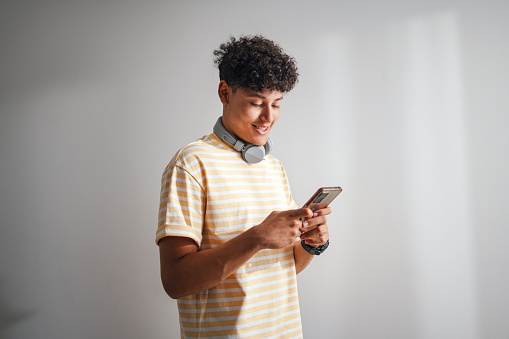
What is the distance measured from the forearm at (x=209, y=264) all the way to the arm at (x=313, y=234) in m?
0.20

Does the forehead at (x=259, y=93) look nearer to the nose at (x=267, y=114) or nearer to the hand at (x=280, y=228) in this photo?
the nose at (x=267, y=114)

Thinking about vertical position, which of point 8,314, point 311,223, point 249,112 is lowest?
point 8,314

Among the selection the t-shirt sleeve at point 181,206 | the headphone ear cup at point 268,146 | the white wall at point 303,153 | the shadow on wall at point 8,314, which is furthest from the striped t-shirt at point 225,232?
the shadow on wall at point 8,314

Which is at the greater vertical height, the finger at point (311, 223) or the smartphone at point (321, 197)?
the smartphone at point (321, 197)

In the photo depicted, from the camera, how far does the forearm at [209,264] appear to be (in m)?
0.77

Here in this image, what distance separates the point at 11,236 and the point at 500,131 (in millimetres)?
2249

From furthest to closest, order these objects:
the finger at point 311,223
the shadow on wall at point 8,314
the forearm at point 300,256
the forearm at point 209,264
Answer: the shadow on wall at point 8,314 → the forearm at point 300,256 → the finger at point 311,223 → the forearm at point 209,264

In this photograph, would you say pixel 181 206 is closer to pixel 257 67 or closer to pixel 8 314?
pixel 257 67

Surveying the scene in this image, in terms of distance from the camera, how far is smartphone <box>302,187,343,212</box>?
85cm

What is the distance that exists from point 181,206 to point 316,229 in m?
0.38

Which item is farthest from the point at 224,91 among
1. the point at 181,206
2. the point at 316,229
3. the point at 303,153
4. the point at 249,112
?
the point at 303,153

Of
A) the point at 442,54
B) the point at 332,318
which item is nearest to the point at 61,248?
the point at 332,318

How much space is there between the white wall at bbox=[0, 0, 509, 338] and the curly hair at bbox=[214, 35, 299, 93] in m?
0.69

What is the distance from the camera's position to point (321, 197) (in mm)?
869
